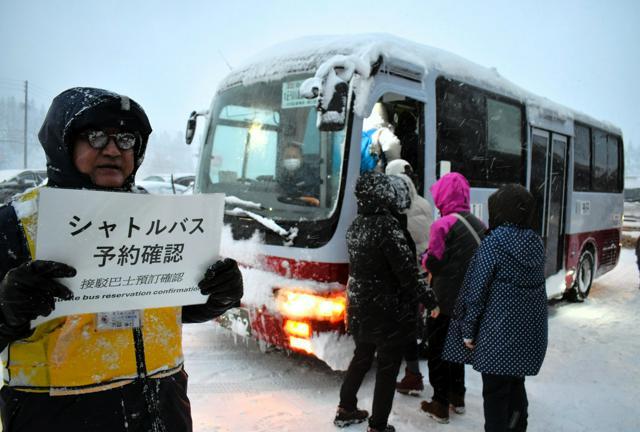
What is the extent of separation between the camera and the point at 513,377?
2.97 metres

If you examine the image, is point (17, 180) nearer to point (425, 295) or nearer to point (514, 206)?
point (425, 295)

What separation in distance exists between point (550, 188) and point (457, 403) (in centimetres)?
453

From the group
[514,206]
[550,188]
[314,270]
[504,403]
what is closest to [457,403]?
[504,403]

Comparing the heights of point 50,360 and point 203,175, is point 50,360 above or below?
below

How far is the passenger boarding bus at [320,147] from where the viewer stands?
162 inches

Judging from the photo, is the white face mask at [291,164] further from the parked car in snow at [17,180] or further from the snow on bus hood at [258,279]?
the parked car in snow at [17,180]

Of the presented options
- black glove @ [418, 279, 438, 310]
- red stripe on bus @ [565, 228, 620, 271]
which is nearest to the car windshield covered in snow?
black glove @ [418, 279, 438, 310]

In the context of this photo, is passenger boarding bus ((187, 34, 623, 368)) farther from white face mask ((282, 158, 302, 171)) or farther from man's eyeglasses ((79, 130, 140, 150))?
man's eyeglasses ((79, 130, 140, 150))

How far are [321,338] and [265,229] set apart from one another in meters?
1.08

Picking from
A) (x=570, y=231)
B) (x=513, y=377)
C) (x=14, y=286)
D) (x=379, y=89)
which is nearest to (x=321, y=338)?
(x=513, y=377)

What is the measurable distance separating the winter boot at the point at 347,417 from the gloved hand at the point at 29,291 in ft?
9.29

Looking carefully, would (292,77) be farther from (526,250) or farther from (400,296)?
(526,250)

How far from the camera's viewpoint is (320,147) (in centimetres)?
432

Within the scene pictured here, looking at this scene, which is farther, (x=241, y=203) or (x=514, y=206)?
(x=241, y=203)
